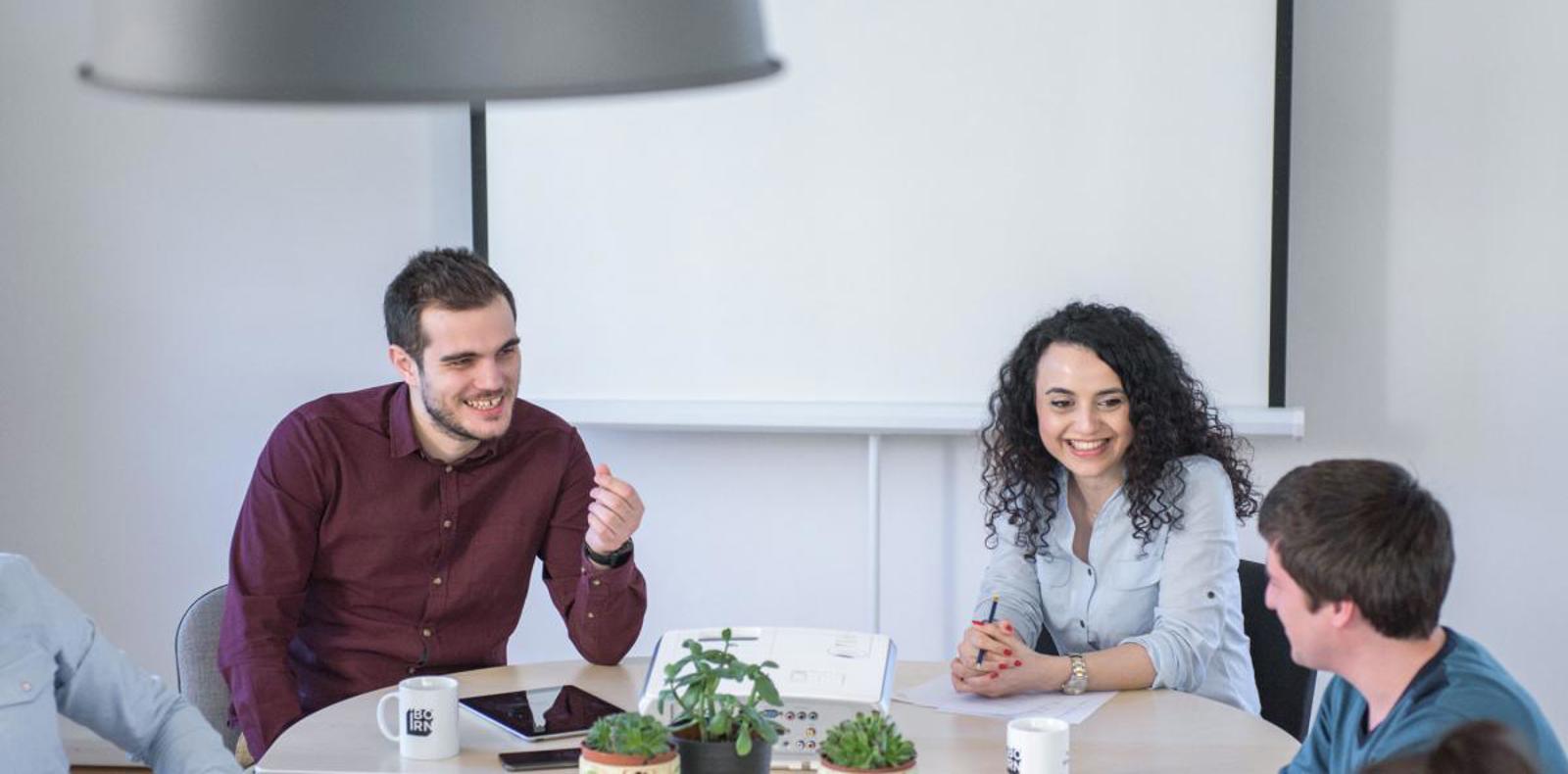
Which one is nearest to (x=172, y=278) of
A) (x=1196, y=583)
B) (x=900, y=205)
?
(x=900, y=205)

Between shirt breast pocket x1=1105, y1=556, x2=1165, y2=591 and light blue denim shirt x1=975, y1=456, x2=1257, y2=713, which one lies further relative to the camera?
shirt breast pocket x1=1105, y1=556, x2=1165, y2=591

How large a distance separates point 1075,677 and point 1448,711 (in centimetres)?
67

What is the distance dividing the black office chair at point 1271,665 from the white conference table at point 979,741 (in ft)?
1.02

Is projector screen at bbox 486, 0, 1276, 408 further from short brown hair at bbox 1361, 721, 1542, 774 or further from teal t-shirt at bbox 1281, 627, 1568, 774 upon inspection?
short brown hair at bbox 1361, 721, 1542, 774

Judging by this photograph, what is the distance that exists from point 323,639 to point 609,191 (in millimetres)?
1271

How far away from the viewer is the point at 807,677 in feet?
6.35

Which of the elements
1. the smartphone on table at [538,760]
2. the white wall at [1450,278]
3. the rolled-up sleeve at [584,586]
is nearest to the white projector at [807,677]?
the smartphone on table at [538,760]

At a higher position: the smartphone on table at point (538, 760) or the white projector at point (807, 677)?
the white projector at point (807, 677)

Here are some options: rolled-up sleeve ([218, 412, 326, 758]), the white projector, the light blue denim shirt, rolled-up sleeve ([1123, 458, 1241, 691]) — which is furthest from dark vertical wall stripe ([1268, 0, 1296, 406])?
rolled-up sleeve ([218, 412, 326, 758])

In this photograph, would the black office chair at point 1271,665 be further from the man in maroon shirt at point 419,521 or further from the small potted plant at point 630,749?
the small potted plant at point 630,749

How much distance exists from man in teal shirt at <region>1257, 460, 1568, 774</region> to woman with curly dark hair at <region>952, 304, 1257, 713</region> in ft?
1.92

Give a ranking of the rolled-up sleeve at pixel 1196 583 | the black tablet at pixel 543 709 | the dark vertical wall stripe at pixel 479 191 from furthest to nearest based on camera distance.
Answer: the dark vertical wall stripe at pixel 479 191, the rolled-up sleeve at pixel 1196 583, the black tablet at pixel 543 709

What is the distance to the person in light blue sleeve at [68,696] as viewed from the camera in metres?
1.92

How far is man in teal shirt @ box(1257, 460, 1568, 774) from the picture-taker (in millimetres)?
1646
